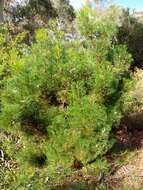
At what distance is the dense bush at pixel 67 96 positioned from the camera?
24.2ft

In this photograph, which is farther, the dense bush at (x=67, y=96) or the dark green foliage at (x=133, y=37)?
the dark green foliage at (x=133, y=37)

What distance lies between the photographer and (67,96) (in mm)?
7727

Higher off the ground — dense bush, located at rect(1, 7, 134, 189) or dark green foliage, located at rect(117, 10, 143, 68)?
dark green foliage, located at rect(117, 10, 143, 68)

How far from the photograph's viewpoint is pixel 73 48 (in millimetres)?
7953

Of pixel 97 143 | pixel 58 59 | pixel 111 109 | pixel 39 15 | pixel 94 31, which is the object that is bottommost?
pixel 97 143

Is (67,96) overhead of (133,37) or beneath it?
beneath

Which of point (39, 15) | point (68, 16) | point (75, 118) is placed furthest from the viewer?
point (68, 16)

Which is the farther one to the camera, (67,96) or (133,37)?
(133,37)

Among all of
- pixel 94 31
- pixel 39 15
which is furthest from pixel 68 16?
pixel 94 31

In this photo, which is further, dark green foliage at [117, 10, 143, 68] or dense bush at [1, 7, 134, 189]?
dark green foliage at [117, 10, 143, 68]

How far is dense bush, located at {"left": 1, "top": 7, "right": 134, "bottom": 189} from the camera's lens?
738cm

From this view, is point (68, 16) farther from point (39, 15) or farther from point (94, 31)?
point (94, 31)

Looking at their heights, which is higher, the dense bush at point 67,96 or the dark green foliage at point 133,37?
the dark green foliage at point 133,37

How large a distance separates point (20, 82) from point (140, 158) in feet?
7.92
